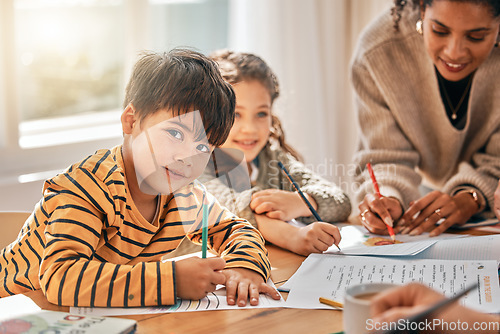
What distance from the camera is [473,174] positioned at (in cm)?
151

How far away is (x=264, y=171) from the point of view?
1.54 metres

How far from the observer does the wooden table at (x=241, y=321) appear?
30.7 inches

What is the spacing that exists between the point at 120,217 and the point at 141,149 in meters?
0.12

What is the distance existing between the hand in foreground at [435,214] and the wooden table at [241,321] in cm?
53

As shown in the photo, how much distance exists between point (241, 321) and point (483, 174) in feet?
3.18

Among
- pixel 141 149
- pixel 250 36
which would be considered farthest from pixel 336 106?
pixel 141 149

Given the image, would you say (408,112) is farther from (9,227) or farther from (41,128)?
(41,128)

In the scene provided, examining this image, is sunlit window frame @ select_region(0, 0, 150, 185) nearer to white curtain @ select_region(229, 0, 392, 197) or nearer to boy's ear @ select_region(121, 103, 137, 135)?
white curtain @ select_region(229, 0, 392, 197)

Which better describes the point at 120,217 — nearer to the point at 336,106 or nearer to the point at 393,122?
the point at 393,122

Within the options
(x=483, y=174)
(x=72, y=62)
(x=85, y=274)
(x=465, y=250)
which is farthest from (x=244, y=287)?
(x=72, y=62)

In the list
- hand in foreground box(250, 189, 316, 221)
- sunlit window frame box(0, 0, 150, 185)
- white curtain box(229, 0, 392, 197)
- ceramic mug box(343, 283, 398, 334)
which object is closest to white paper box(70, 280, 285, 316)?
ceramic mug box(343, 283, 398, 334)

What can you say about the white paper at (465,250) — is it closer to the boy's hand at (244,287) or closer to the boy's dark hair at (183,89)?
the boy's hand at (244,287)

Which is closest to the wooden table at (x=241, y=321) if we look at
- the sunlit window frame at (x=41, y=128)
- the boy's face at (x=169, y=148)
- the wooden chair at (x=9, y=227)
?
the boy's face at (x=169, y=148)

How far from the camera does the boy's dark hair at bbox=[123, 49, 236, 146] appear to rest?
95 cm
